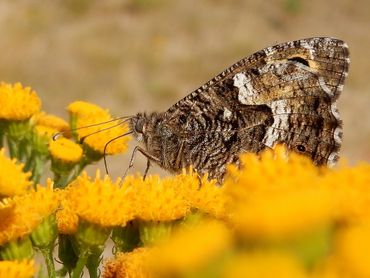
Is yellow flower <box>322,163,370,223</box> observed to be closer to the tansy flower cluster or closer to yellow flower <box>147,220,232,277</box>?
the tansy flower cluster

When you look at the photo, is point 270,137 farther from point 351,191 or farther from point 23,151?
point 351,191

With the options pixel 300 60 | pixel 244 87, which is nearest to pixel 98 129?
pixel 244 87

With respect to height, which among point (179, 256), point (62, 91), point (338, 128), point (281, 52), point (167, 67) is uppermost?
point (167, 67)

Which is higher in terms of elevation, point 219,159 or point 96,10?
point 96,10

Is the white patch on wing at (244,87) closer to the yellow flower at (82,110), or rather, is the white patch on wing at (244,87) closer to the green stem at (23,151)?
the yellow flower at (82,110)

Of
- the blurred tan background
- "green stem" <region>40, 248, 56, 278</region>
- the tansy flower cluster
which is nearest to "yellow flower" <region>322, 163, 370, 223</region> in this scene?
the tansy flower cluster

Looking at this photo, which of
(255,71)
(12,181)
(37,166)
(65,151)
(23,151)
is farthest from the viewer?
(255,71)

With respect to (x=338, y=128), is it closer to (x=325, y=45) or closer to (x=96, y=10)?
(x=325, y=45)

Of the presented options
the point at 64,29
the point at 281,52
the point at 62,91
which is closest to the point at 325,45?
the point at 281,52

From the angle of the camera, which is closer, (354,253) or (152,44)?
(354,253)
